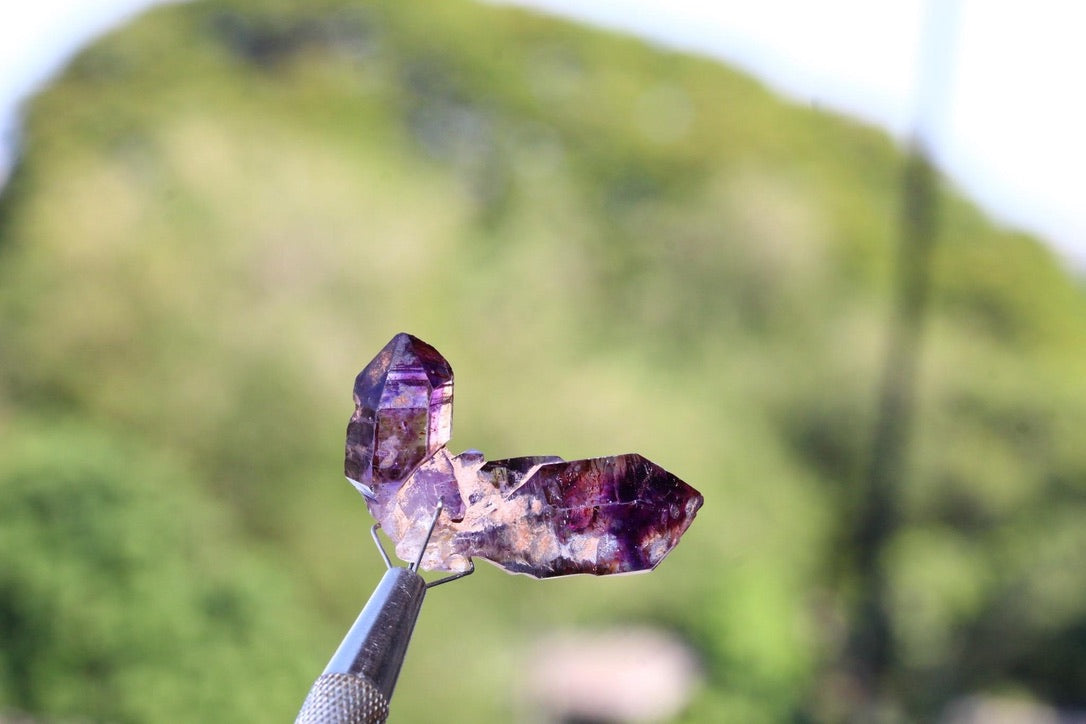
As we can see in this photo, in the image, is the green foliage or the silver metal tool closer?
the silver metal tool

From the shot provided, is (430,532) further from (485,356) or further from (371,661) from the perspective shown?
(485,356)

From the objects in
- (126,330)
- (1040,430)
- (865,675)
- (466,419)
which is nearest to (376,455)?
(466,419)

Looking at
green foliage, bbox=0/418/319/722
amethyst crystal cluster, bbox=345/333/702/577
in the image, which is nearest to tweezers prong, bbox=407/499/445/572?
amethyst crystal cluster, bbox=345/333/702/577

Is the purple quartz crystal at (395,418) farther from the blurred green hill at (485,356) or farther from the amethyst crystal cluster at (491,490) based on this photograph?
the blurred green hill at (485,356)

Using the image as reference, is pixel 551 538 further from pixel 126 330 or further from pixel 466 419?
pixel 126 330

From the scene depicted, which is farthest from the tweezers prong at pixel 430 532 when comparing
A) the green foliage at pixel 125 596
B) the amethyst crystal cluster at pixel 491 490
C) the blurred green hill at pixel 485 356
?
the green foliage at pixel 125 596

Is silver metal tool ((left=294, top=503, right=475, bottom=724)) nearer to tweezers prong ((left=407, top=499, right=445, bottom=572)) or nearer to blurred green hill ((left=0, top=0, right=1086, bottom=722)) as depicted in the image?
tweezers prong ((left=407, top=499, right=445, bottom=572))
